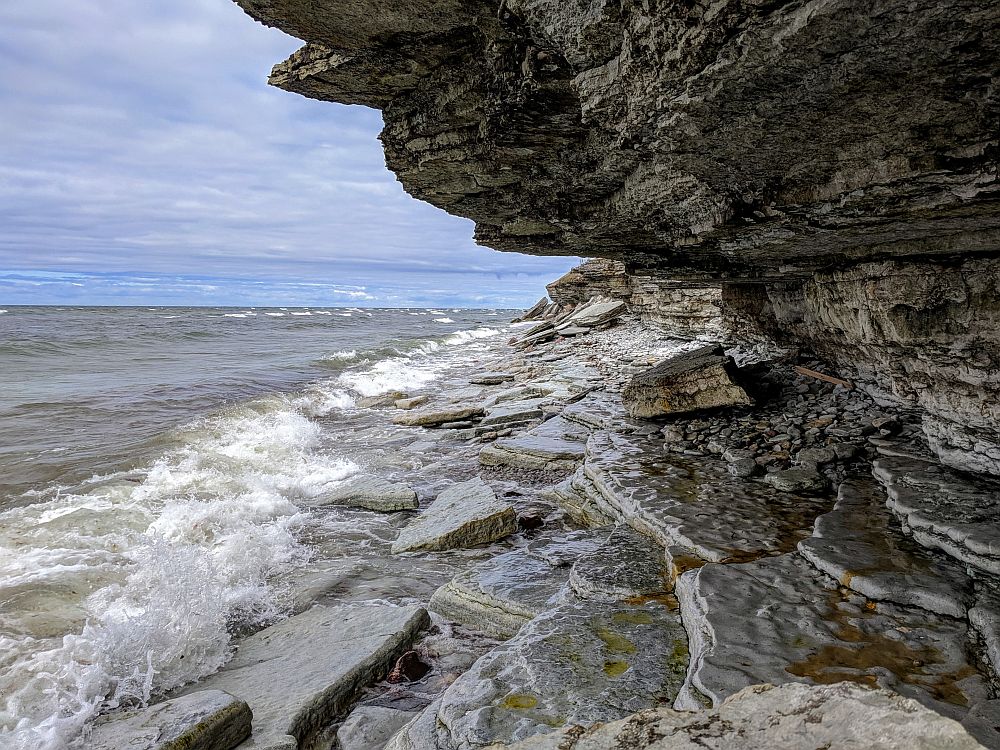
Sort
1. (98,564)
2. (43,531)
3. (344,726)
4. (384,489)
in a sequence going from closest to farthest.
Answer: (344,726) → (98,564) → (43,531) → (384,489)

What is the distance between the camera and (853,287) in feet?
21.2

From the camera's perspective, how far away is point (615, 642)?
3.91m

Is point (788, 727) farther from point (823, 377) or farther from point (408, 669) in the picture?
point (823, 377)

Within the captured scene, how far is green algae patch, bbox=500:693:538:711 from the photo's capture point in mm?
3316

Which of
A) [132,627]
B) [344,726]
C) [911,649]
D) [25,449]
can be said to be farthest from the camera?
[25,449]

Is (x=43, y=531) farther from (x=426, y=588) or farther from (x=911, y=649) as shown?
(x=911, y=649)

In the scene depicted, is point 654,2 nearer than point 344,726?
Yes

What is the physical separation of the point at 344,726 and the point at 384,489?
15.0 ft

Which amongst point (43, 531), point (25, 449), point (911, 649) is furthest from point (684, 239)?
point (25, 449)

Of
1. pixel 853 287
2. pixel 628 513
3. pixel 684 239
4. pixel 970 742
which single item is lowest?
pixel 628 513

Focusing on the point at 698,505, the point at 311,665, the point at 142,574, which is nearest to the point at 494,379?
the point at 698,505

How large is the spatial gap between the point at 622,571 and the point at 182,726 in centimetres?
329

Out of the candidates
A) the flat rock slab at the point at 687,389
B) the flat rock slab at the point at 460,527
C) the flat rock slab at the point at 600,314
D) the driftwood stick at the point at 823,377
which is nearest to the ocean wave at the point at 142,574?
the flat rock slab at the point at 460,527

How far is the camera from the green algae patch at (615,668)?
3.58m
